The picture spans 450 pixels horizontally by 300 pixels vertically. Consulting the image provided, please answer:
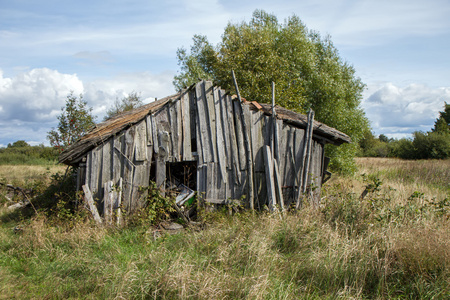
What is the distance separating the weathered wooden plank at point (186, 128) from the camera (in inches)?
350

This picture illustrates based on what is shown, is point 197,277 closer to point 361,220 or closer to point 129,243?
point 129,243

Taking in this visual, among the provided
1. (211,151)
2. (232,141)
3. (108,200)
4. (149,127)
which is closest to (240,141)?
(232,141)

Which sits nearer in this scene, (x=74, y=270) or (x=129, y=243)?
(x=74, y=270)

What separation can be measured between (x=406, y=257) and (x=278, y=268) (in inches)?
75.8

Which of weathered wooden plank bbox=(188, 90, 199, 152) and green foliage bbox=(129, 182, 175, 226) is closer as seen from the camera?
green foliage bbox=(129, 182, 175, 226)

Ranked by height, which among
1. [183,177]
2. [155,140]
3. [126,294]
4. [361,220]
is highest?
[155,140]

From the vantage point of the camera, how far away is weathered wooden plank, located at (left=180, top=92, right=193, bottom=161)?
889 centimetres

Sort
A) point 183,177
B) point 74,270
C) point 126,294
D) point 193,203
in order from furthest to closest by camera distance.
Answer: point 183,177, point 193,203, point 74,270, point 126,294

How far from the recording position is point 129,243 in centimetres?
706

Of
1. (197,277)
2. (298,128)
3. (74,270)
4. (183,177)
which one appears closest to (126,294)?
(197,277)

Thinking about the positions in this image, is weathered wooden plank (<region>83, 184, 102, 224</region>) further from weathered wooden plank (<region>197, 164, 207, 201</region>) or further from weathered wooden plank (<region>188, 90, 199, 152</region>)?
weathered wooden plank (<region>188, 90, 199, 152</region>)

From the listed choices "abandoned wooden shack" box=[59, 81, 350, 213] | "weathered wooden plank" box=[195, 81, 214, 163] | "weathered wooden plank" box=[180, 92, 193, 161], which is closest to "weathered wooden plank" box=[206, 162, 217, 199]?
"abandoned wooden shack" box=[59, 81, 350, 213]

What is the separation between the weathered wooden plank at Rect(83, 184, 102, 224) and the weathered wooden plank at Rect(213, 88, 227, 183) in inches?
123

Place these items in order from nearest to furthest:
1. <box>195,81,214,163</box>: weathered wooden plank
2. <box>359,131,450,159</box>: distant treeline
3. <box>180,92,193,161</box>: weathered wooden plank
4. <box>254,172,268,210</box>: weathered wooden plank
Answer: <box>180,92,193,161</box>: weathered wooden plank < <box>195,81,214,163</box>: weathered wooden plank < <box>254,172,268,210</box>: weathered wooden plank < <box>359,131,450,159</box>: distant treeline
